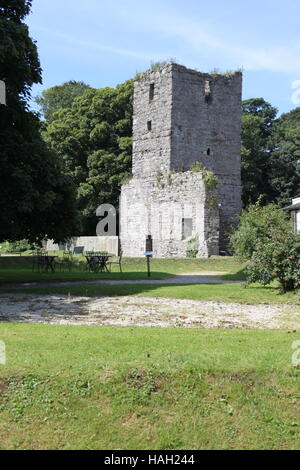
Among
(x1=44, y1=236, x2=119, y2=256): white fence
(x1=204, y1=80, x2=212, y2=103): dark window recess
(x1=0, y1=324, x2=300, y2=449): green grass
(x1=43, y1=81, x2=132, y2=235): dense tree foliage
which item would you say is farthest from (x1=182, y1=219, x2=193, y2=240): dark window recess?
(x1=0, y1=324, x2=300, y2=449): green grass

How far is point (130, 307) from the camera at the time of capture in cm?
1136

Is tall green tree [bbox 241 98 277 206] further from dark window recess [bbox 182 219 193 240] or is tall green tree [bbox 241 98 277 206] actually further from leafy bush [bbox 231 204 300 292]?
leafy bush [bbox 231 204 300 292]

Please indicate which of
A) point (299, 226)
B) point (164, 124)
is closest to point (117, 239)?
point (164, 124)

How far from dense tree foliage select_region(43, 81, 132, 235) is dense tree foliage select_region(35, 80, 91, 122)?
10.4m

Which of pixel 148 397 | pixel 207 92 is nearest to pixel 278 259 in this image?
pixel 148 397

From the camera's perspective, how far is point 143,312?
419 inches

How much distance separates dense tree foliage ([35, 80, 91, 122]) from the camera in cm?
5300

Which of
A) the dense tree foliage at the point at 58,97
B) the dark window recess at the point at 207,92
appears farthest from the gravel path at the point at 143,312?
the dense tree foliage at the point at 58,97

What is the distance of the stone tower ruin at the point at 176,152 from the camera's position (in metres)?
30.9

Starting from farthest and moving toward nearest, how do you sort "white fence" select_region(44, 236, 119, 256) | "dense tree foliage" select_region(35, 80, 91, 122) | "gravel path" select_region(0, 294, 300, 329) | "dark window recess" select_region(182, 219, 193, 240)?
"dense tree foliage" select_region(35, 80, 91, 122)
"white fence" select_region(44, 236, 119, 256)
"dark window recess" select_region(182, 219, 193, 240)
"gravel path" select_region(0, 294, 300, 329)

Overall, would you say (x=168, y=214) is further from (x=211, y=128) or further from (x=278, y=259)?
(x=278, y=259)

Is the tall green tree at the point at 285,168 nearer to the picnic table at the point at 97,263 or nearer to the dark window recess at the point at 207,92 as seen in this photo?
the dark window recess at the point at 207,92

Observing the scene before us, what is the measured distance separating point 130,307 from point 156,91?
80.6 feet

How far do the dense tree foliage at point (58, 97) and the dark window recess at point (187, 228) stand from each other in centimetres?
2749
